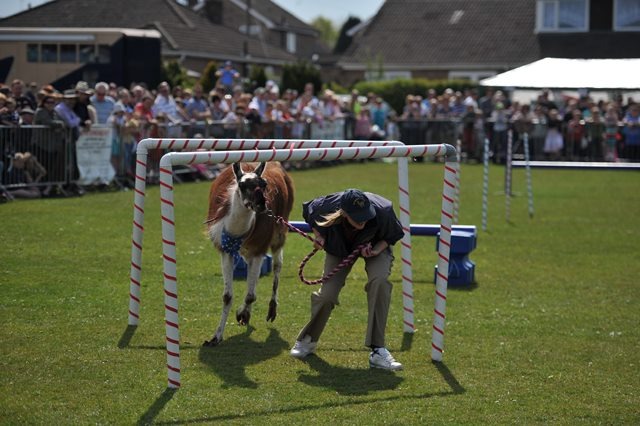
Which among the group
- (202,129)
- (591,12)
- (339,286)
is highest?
(591,12)

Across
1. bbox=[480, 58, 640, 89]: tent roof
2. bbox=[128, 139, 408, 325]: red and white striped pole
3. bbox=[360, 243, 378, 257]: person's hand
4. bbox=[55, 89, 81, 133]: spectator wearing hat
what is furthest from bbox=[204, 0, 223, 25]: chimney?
bbox=[360, 243, 378, 257]: person's hand

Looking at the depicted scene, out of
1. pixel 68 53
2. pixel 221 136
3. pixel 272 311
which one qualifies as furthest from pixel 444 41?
pixel 272 311

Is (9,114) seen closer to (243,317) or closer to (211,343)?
(243,317)

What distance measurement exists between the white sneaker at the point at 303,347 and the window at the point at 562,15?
149ft

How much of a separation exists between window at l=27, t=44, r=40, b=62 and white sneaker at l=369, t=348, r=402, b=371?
25.0 meters

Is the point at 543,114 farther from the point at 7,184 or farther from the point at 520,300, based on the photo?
the point at 520,300

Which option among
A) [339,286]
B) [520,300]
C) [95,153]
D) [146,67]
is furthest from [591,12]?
[339,286]

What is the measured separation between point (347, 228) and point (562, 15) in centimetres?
4597

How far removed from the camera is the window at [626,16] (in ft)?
167

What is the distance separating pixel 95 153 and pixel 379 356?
44.5 ft

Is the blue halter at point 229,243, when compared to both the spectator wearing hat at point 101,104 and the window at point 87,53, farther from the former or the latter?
the window at point 87,53

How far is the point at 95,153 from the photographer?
71.7 feet

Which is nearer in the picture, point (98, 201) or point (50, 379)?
point (50, 379)

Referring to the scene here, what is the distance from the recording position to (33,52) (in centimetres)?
3222
